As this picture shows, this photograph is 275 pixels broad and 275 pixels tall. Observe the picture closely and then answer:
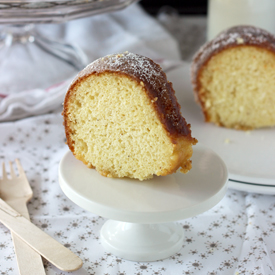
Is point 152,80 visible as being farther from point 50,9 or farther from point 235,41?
point 50,9

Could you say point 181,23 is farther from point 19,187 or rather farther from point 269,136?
point 19,187

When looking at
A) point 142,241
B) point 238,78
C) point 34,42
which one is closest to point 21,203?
point 142,241

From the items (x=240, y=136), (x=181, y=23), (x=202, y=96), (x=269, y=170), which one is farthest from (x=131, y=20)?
(x=269, y=170)

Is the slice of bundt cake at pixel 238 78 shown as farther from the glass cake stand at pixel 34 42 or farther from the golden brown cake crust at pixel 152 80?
the golden brown cake crust at pixel 152 80

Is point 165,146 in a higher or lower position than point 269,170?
higher

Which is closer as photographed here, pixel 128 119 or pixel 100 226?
pixel 128 119

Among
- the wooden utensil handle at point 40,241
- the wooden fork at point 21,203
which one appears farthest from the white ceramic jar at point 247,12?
the wooden utensil handle at point 40,241
